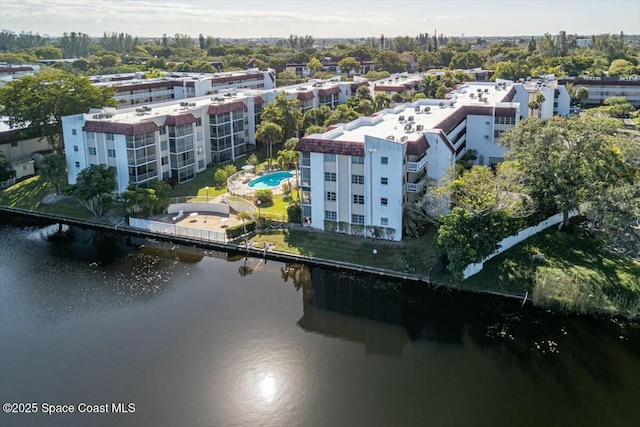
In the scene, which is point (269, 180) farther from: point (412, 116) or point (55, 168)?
point (55, 168)

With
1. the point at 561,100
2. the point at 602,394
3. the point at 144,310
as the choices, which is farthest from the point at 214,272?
the point at 561,100

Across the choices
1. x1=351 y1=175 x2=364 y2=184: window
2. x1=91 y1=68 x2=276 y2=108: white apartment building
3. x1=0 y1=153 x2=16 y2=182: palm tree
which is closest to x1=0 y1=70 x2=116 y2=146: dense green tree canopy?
x1=0 y1=153 x2=16 y2=182: palm tree

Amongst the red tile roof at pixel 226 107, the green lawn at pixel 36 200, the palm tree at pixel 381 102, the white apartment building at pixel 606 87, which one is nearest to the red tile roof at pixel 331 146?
the red tile roof at pixel 226 107

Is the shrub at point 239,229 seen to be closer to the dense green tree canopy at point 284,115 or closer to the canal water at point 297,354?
the canal water at point 297,354

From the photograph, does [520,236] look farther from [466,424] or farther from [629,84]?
[629,84]

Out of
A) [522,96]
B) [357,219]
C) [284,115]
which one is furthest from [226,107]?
[522,96]

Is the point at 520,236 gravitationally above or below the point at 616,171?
below
